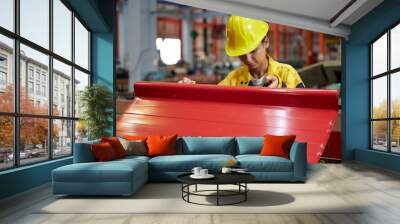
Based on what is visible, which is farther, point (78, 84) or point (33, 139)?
point (78, 84)

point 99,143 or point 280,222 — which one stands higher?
point 99,143

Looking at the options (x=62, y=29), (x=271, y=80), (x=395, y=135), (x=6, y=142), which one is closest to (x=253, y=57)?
(x=271, y=80)

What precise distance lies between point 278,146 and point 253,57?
3022mm

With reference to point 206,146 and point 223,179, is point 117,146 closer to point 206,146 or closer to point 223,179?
point 206,146

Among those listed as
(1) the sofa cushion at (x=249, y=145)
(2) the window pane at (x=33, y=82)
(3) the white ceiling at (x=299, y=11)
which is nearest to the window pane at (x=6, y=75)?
(2) the window pane at (x=33, y=82)

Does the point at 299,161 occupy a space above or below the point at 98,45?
below

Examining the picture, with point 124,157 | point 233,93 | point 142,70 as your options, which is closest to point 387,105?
point 233,93

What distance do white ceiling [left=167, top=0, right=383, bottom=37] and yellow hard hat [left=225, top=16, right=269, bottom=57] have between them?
46 cm

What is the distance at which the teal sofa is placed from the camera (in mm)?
3844

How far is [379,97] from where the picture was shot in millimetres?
7441

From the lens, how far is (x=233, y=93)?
6.46m

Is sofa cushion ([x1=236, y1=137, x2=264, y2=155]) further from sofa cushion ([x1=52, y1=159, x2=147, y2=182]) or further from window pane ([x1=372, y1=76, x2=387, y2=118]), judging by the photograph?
window pane ([x1=372, y1=76, x2=387, y2=118])

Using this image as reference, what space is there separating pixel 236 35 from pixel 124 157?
3888 millimetres

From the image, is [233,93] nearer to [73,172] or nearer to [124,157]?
[124,157]
